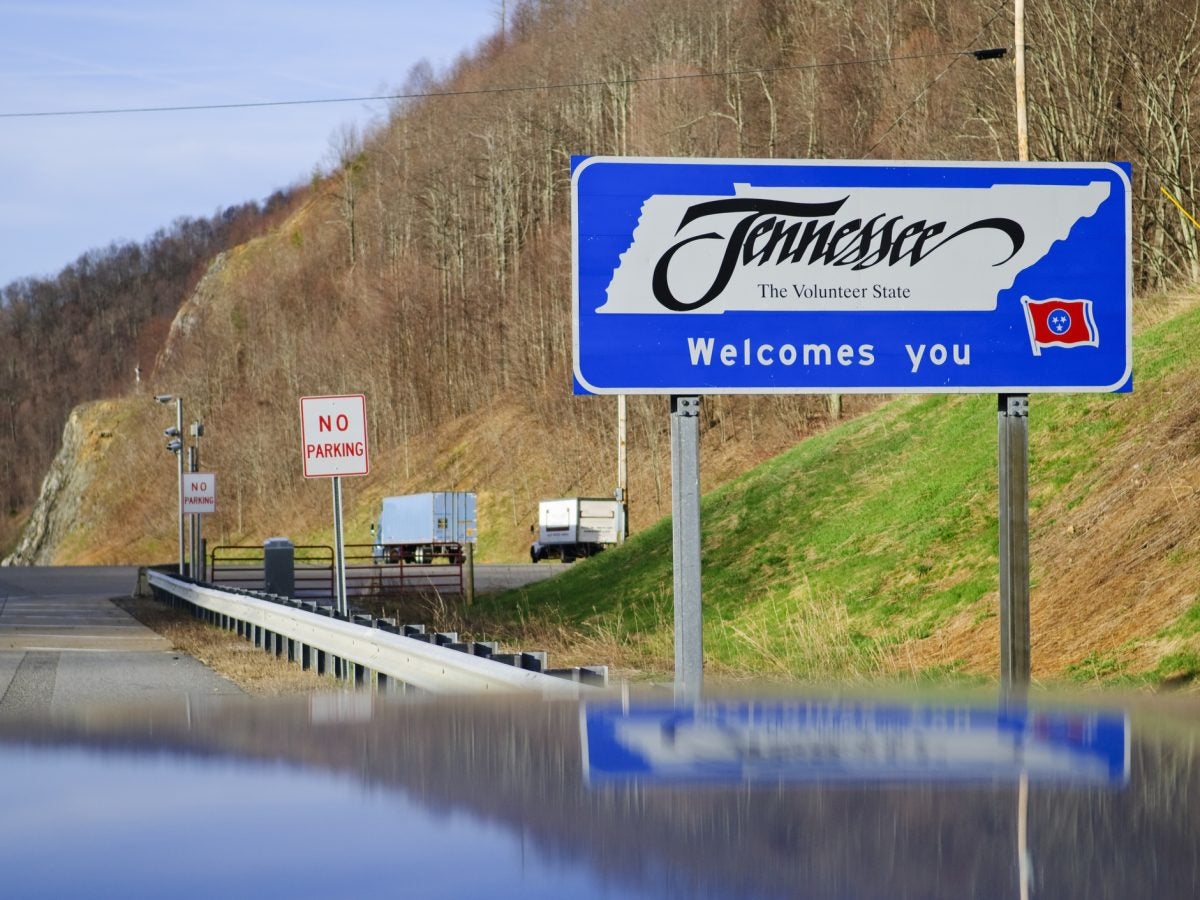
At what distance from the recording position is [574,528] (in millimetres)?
58375

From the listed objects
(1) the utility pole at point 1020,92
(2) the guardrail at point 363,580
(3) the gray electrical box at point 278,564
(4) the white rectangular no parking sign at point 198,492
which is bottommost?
(2) the guardrail at point 363,580

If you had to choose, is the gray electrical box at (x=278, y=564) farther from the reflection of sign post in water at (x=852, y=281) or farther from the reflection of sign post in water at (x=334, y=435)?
the reflection of sign post in water at (x=852, y=281)

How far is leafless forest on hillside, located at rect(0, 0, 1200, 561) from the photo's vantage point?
129 feet

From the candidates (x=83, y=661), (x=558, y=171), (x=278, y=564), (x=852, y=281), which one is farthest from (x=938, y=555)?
(x=558, y=171)

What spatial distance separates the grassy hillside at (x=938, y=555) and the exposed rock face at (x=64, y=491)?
9782 cm

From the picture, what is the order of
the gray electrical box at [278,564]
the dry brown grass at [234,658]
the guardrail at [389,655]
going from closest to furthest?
the guardrail at [389,655], the dry brown grass at [234,658], the gray electrical box at [278,564]

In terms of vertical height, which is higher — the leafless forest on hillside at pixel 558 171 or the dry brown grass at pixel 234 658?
the leafless forest on hillside at pixel 558 171

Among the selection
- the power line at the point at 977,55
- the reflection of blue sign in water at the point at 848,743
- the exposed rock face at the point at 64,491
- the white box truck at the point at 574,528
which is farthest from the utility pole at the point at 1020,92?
the exposed rock face at the point at 64,491

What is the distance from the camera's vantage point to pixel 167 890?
2.48 m

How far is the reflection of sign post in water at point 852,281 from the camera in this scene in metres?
9.32

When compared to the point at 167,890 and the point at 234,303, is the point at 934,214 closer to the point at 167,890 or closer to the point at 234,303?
the point at 167,890

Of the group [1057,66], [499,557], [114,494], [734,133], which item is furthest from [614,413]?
Answer: [114,494]

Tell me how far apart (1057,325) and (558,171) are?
79675mm

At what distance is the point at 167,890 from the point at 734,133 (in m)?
64.1
